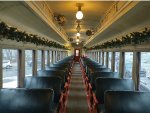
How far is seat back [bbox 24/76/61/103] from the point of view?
4.86 metres

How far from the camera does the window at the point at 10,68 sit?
182 inches

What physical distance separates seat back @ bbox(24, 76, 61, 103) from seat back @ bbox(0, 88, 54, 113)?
1417 millimetres

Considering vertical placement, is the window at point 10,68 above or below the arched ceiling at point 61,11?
below

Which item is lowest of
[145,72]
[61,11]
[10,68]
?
[145,72]

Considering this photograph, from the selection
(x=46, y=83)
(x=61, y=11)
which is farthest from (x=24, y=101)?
(x=61, y=11)

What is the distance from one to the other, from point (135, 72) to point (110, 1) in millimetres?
1997

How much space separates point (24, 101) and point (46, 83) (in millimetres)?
1559

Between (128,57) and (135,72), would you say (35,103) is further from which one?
(128,57)

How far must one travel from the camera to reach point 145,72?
5.31m

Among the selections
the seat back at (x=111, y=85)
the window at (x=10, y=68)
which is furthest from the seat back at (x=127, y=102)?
the window at (x=10, y=68)

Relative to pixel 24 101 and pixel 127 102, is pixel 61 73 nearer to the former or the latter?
pixel 24 101

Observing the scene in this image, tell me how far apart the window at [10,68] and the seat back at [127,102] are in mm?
2454

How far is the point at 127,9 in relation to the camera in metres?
3.50

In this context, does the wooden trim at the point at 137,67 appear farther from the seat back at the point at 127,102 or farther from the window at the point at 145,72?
the seat back at the point at 127,102
